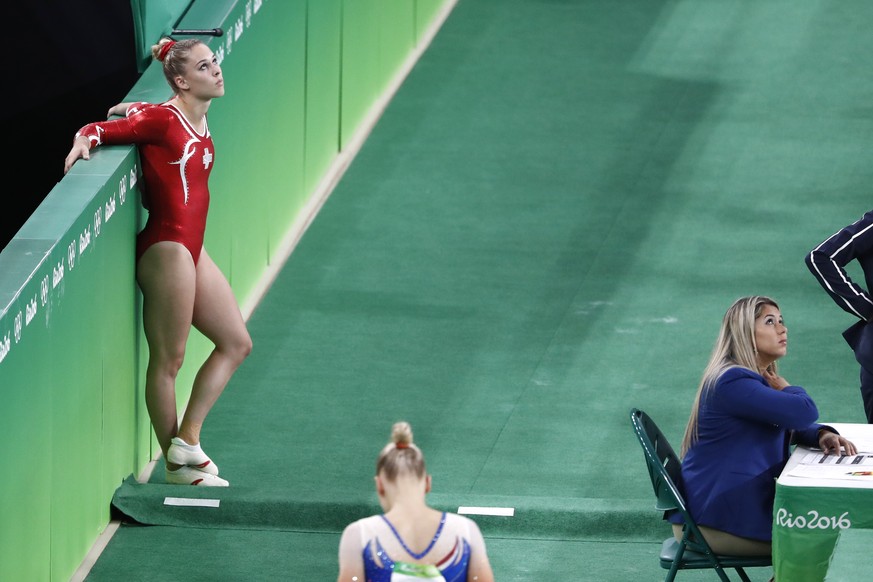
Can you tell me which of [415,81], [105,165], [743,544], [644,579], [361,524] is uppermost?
[361,524]

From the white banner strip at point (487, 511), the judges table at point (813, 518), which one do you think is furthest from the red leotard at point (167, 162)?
the judges table at point (813, 518)

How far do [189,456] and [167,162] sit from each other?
1284 mm

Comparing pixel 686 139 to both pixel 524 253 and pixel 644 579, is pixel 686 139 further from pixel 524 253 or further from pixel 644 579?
pixel 644 579

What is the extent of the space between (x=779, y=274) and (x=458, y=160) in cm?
251

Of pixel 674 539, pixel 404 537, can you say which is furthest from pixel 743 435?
pixel 404 537

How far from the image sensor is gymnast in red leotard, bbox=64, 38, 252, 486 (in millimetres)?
7145

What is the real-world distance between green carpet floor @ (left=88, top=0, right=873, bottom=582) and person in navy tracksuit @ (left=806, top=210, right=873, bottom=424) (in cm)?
110

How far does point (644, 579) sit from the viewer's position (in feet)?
21.2

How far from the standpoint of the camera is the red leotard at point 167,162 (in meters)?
7.13

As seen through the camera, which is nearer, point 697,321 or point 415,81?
point 697,321

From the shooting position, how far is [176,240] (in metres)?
7.21

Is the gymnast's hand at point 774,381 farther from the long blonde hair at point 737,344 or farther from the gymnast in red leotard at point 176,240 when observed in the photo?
the gymnast in red leotard at point 176,240

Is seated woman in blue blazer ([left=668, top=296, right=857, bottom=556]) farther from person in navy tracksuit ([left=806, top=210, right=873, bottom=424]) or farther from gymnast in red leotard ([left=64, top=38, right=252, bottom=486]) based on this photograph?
gymnast in red leotard ([left=64, top=38, right=252, bottom=486])

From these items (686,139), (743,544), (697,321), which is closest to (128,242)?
(743,544)
